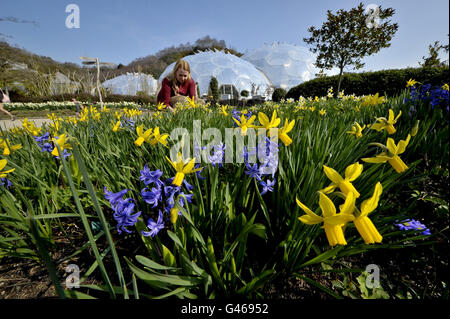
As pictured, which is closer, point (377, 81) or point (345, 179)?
point (345, 179)

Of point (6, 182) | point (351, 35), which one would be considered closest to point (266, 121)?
point (6, 182)

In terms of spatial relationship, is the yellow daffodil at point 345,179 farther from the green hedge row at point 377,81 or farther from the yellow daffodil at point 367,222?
the green hedge row at point 377,81

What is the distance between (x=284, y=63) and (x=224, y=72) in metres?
12.0

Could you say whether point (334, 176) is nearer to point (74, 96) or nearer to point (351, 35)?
point (351, 35)

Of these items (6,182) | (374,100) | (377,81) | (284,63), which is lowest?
(6,182)

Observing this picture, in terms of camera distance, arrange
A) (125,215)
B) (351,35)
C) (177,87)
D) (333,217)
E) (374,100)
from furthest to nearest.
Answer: (351,35) → (177,87) → (374,100) → (125,215) → (333,217)

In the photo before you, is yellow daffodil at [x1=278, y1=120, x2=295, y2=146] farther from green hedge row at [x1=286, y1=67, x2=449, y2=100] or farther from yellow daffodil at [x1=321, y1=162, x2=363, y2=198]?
green hedge row at [x1=286, y1=67, x2=449, y2=100]

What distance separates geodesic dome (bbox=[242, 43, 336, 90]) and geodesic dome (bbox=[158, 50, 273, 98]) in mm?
2973

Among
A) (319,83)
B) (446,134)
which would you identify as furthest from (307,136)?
(319,83)

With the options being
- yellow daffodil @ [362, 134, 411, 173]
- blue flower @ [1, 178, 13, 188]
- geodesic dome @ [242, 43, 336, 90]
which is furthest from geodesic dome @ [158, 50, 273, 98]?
yellow daffodil @ [362, 134, 411, 173]

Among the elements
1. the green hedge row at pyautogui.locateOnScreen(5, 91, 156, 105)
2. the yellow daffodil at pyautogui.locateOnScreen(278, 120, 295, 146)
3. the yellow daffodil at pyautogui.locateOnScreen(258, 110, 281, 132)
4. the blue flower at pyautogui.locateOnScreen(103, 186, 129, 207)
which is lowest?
the blue flower at pyautogui.locateOnScreen(103, 186, 129, 207)

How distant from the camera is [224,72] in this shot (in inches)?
1001

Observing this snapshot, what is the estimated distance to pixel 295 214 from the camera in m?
0.74

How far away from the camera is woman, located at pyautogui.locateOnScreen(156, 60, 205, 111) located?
4.54 meters
